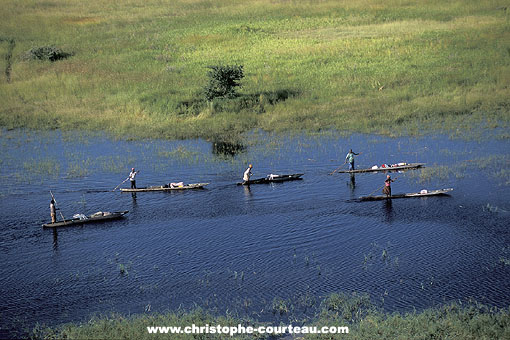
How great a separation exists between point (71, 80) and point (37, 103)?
6.78m

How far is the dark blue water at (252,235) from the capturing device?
27.4m

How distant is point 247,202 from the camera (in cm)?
3959

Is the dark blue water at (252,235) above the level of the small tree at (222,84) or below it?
below

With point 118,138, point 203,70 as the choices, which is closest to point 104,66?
point 203,70

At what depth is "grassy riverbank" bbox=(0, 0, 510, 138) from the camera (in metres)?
60.0

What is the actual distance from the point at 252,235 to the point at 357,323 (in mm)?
10915

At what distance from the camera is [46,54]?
8031cm

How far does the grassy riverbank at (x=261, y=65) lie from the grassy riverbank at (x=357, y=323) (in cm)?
3129

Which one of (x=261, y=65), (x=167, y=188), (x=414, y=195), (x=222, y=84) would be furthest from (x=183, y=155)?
(x=261, y=65)

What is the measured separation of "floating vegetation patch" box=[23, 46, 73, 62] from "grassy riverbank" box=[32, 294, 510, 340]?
198 feet

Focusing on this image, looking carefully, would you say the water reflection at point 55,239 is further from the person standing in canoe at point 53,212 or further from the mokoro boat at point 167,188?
the mokoro boat at point 167,188

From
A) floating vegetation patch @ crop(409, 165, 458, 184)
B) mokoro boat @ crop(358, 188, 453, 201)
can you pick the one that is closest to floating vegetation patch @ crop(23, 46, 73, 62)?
floating vegetation patch @ crop(409, 165, 458, 184)

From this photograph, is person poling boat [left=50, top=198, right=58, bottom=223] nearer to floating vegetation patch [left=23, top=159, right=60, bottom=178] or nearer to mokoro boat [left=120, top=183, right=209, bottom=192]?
mokoro boat [left=120, top=183, right=209, bottom=192]

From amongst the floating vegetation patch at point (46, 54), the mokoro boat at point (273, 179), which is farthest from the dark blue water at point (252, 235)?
the floating vegetation patch at point (46, 54)
